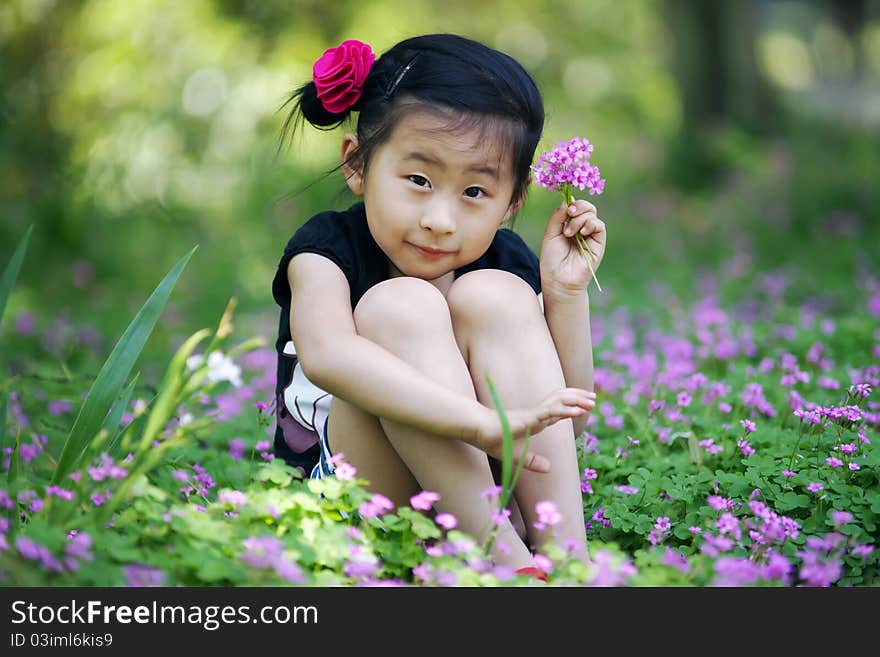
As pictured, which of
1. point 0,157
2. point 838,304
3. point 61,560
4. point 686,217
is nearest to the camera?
point 61,560

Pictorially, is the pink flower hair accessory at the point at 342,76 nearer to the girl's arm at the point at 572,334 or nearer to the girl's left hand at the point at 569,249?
the girl's left hand at the point at 569,249

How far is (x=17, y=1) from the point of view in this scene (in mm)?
5766

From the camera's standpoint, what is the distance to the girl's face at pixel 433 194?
200cm

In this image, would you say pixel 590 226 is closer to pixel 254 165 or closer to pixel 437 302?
pixel 437 302

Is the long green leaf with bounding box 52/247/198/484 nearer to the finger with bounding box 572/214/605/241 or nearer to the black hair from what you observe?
the black hair

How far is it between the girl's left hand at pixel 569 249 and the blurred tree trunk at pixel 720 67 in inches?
284

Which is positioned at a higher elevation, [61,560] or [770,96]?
[770,96]

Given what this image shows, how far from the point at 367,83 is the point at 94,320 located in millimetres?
2925

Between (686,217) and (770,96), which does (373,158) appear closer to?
(686,217)

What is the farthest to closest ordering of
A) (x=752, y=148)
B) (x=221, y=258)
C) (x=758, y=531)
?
1. (x=752, y=148)
2. (x=221, y=258)
3. (x=758, y=531)

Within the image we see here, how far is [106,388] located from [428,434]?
24.5 inches

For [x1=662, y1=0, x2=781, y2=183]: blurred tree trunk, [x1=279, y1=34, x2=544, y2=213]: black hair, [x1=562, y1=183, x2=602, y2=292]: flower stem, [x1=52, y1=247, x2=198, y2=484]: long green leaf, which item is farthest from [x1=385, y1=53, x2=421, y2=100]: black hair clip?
[x1=662, y1=0, x2=781, y2=183]: blurred tree trunk

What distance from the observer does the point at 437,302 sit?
6.25ft
